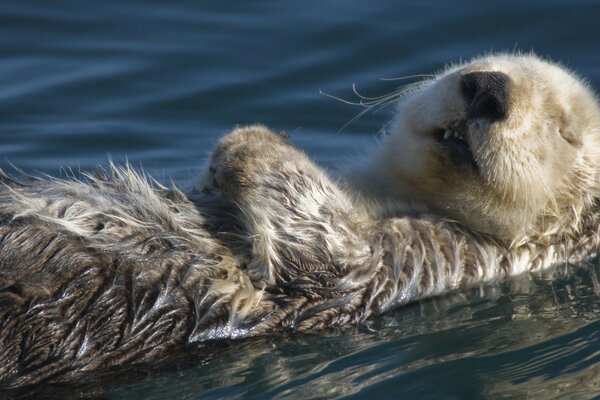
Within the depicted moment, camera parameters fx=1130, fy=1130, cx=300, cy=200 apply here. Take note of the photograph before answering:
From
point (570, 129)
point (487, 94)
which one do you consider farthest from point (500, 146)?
point (570, 129)

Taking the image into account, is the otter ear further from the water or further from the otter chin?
the water

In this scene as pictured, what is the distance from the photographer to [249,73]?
27.8ft

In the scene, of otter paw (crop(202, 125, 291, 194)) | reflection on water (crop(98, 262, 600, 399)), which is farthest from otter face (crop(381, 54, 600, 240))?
otter paw (crop(202, 125, 291, 194))

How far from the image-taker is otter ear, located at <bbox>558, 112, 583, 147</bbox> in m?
5.10

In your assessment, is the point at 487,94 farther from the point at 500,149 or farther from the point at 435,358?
the point at 435,358

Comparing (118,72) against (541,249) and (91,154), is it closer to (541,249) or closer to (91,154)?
(91,154)

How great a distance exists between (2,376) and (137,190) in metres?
1.08

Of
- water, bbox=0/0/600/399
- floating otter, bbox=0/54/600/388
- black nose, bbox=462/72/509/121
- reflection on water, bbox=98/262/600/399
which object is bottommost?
reflection on water, bbox=98/262/600/399

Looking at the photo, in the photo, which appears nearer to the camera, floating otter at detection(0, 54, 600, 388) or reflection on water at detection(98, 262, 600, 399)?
reflection on water at detection(98, 262, 600, 399)

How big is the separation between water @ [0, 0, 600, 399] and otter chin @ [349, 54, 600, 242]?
1.34ft

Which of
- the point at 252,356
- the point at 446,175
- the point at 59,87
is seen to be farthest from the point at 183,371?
the point at 59,87

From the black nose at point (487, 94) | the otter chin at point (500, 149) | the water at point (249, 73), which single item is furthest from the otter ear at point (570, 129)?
the water at point (249, 73)

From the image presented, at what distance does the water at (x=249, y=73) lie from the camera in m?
5.48

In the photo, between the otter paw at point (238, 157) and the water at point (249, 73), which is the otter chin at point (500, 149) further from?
the otter paw at point (238, 157)
